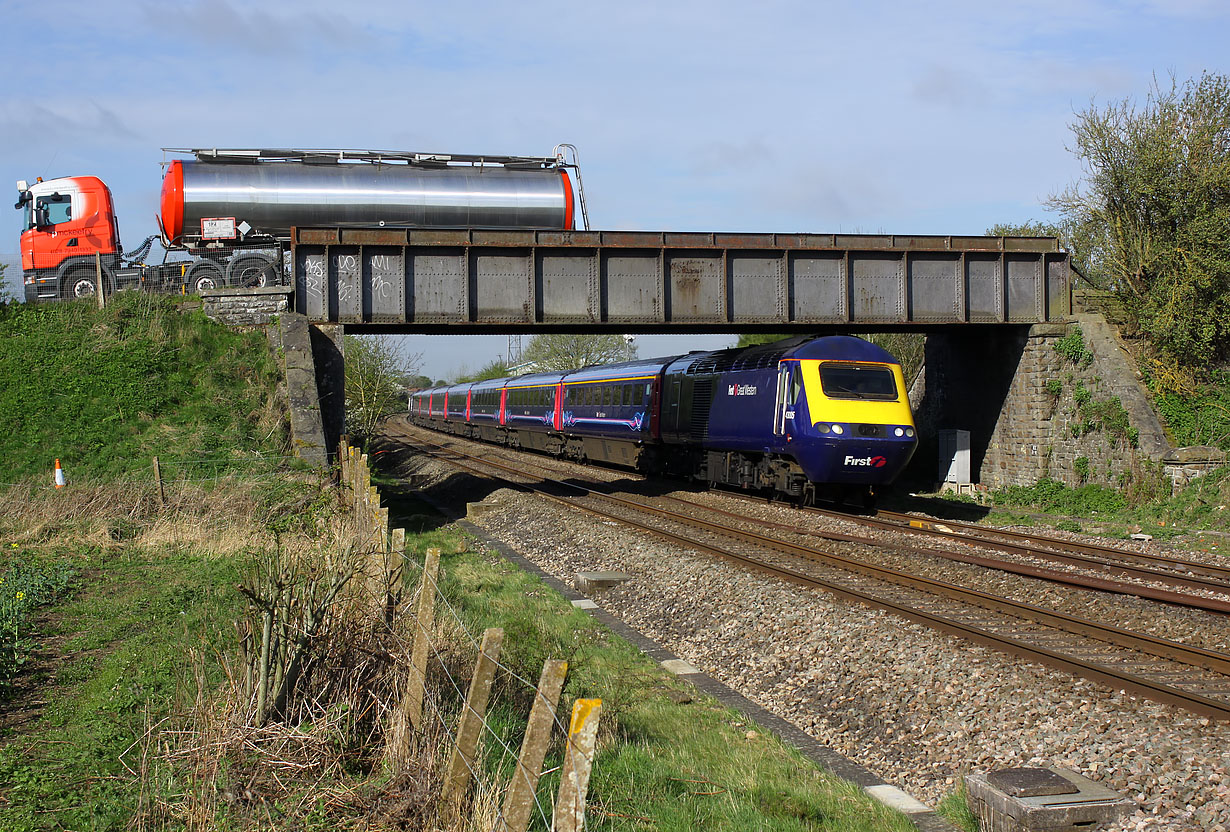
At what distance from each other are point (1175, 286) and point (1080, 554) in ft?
36.7

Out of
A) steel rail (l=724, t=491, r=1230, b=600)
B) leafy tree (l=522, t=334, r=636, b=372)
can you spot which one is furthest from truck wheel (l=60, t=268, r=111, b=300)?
Answer: leafy tree (l=522, t=334, r=636, b=372)

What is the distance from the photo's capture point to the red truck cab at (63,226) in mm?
22781

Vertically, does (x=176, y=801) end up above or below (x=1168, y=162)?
below

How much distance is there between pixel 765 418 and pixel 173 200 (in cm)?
A: 1485

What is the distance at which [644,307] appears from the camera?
21.8 metres

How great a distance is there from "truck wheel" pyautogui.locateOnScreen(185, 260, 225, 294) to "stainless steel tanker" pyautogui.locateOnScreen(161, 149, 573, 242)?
93cm

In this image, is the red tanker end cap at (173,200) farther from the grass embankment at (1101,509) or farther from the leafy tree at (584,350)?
the leafy tree at (584,350)

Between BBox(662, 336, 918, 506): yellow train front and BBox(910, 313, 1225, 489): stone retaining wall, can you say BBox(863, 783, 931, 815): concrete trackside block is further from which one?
BBox(910, 313, 1225, 489): stone retaining wall

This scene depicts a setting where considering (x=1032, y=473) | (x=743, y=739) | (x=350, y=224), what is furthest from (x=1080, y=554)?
(x=350, y=224)

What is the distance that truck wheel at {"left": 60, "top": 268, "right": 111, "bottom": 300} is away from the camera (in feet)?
72.0

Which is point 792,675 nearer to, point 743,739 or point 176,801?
point 743,739

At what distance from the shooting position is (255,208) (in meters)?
22.5

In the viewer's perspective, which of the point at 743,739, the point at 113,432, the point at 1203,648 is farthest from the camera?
the point at 113,432

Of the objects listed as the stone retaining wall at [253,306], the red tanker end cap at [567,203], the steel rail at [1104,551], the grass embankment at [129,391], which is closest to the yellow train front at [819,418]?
the steel rail at [1104,551]
